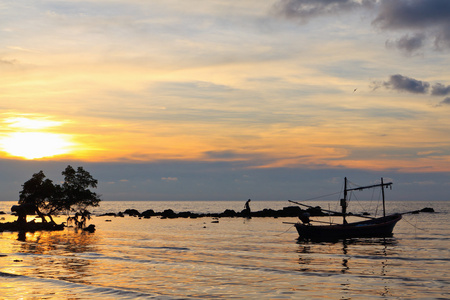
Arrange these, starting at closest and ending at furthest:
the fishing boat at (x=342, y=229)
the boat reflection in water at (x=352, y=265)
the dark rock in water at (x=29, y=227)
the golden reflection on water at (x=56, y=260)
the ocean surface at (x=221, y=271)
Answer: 1. the ocean surface at (x=221, y=271)
2. the boat reflection in water at (x=352, y=265)
3. the golden reflection on water at (x=56, y=260)
4. the fishing boat at (x=342, y=229)
5. the dark rock in water at (x=29, y=227)

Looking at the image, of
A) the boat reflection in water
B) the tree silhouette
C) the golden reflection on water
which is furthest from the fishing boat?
the tree silhouette

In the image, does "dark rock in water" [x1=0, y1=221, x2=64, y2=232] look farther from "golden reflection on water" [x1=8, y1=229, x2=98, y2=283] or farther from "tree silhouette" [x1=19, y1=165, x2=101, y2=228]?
"golden reflection on water" [x1=8, y1=229, x2=98, y2=283]

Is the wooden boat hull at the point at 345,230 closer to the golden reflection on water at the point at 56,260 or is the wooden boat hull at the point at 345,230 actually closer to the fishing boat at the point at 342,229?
the fishing boat at the point at 342,229

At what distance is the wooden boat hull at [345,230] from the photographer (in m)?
64.0

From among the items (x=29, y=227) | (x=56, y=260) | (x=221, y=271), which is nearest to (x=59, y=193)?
(x=29, y=227)

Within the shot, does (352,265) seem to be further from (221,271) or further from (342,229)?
(342,229)

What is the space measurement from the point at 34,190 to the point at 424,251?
6116 centimetres

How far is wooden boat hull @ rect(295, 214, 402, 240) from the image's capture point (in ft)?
210

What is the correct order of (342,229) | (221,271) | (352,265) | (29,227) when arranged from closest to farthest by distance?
(221,271), (352,265), (342,229), (29,227)

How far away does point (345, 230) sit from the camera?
6544 centimetres

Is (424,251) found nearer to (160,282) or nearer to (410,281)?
(410,281)

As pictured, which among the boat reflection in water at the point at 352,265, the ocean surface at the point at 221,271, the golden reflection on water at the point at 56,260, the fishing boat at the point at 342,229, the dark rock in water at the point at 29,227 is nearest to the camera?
the ocean surface at the point at 221,271

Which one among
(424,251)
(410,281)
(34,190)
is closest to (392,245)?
(424,251)

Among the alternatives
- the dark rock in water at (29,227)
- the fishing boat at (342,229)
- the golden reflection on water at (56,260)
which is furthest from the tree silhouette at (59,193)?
the fishing boat at (342,229)
